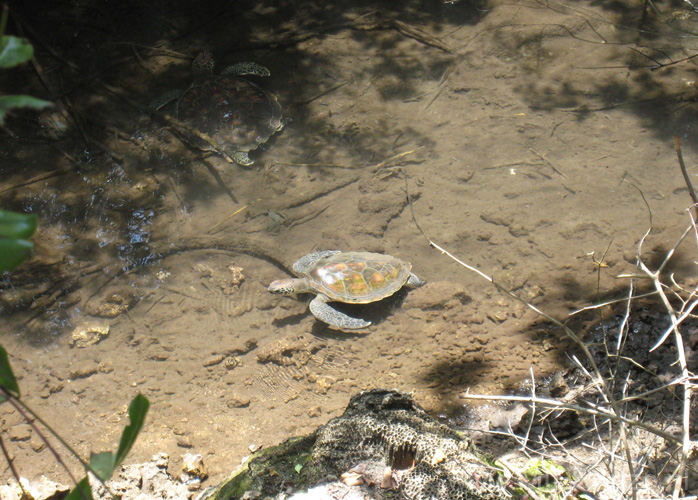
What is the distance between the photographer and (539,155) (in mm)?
5207

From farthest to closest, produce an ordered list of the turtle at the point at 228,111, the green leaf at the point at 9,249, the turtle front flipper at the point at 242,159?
the turtle at the point at 228,111
the turtle front flipper at the point at 242,159
the green leaf at the point at 9,249

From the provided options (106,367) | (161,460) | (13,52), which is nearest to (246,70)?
(106,367)

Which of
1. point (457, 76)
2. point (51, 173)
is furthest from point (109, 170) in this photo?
point (457, 76)

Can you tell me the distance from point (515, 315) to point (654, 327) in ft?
3.24

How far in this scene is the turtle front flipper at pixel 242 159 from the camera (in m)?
5.49

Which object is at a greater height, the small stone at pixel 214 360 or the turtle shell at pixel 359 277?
the turtle shell at pixel 359 277

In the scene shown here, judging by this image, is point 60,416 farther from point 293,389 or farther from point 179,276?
point 293,389

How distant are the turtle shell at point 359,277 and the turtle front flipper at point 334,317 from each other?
146 millimetres

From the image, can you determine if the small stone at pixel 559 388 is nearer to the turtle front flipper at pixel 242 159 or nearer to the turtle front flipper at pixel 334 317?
the turtle front flipper at pixel 334 317

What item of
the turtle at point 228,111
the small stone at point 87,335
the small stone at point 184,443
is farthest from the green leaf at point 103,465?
the turtle at point 228,111

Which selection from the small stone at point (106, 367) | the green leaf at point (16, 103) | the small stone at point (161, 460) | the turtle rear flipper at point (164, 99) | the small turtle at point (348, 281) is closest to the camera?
the green leaf at point (16, 103)

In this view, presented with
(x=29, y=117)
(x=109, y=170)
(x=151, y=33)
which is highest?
(x=151, y=33)

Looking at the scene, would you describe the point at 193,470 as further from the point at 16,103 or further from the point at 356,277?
the point at 16,103

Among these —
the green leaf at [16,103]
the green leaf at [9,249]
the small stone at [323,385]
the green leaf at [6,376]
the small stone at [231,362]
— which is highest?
the green leaf at [16,103]
